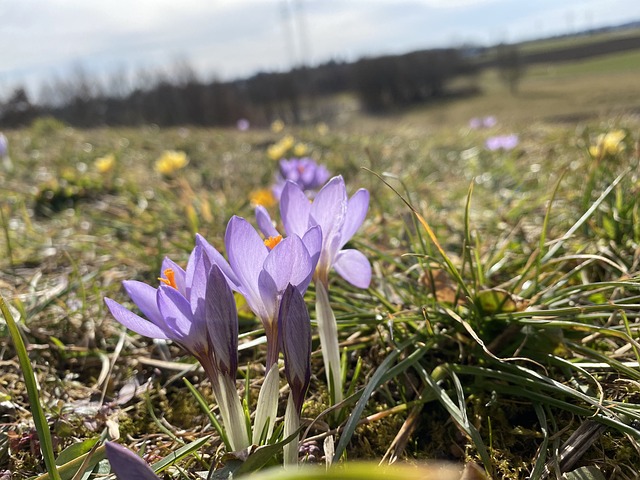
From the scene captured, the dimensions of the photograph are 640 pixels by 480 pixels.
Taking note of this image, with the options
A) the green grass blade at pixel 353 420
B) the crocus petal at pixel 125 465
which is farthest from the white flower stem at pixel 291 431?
the crocus petal at pixel 125 465

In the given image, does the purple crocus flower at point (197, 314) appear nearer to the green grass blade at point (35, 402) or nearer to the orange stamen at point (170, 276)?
the orange stamen at point (170, 276)

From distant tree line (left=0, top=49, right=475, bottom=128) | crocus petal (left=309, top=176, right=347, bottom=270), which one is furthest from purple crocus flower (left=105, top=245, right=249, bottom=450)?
distant tree line (left=0, top=49, right=475, bottom=128)

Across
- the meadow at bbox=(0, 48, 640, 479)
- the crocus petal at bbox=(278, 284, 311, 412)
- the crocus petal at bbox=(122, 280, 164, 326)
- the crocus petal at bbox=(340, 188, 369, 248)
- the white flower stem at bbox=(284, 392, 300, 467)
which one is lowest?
the meadow at bbox=(0, 48, 640, 479)

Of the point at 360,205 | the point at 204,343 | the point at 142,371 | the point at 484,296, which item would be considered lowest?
the point at 142,371

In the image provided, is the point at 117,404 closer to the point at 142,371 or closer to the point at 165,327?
the point at 142,371

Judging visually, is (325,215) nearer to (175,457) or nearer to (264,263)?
(264,263)

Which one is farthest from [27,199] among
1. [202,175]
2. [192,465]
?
[192,465]

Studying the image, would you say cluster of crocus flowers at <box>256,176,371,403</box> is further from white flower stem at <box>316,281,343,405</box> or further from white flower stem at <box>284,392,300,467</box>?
white flower stem at <box>284,392,300,467</box>
